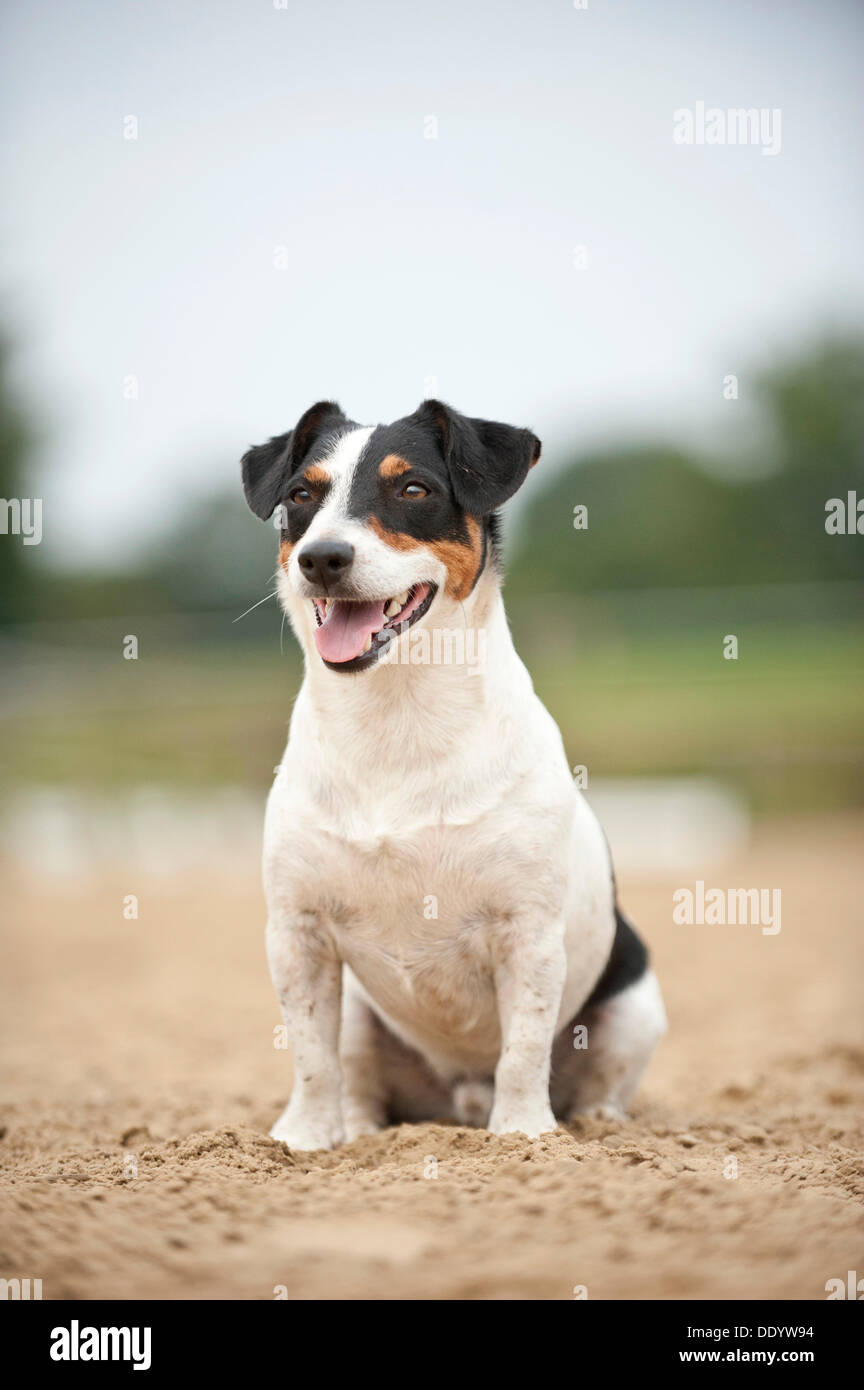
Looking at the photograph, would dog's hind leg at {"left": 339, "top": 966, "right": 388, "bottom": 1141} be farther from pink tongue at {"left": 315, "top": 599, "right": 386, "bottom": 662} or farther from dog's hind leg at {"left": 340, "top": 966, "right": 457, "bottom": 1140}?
pink tongue at {"left": 315, "top": 599, "right": 386, "bottom": 662}

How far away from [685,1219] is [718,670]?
2517 centimetres

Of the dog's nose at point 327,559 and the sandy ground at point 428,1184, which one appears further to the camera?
the dog's nose at point 327,559

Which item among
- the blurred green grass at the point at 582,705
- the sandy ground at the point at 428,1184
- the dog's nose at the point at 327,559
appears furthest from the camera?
the blurred green grass at the point at 582,705

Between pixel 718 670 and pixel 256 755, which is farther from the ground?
pixel 718 670

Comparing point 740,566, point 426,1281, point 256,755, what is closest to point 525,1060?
point 426,1281

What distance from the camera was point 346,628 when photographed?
3971mm

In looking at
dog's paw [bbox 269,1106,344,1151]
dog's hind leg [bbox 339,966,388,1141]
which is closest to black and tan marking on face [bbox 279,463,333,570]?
dog's hind leg [bbox 339,966,388,1141]

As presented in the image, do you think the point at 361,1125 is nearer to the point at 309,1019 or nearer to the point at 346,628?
the point at 309,1019

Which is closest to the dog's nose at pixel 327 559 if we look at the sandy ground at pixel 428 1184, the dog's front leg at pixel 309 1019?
the dog's front leg at pixel 309 1019

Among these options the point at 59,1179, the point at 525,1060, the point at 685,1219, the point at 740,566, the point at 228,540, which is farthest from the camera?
the point at 740,566

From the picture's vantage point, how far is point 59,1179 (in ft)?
12.2

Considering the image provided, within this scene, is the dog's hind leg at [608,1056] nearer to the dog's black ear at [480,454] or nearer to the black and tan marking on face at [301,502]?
the dog's black ear at [480,454]

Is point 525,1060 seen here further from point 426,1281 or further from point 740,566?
point 740,566

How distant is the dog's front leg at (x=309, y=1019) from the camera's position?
4145mm
